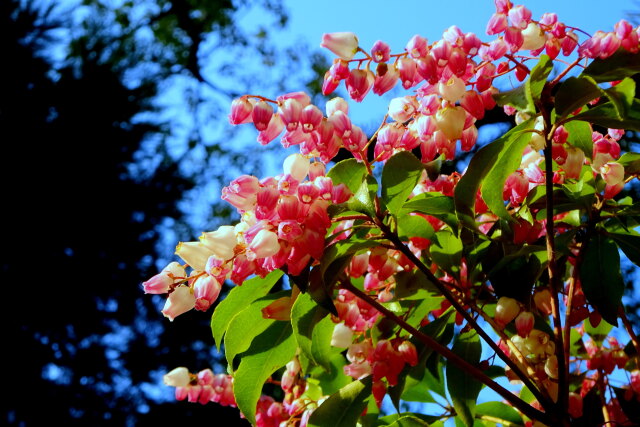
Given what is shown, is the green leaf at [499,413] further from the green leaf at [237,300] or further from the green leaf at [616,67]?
the green leaf at [616,67]

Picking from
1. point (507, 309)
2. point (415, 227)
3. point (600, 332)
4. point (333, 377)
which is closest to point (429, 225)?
point (415, 227)

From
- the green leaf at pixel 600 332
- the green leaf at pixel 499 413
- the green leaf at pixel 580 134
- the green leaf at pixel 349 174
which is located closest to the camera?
the green leaf at pixel 349 174

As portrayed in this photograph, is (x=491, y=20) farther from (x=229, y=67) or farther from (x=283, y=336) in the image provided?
(x=229, y=67)

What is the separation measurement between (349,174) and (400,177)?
2.6 inches

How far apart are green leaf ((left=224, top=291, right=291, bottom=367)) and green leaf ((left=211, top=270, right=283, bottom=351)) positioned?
24mm

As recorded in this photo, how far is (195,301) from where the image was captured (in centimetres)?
75

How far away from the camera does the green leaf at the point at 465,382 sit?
34.9 inches

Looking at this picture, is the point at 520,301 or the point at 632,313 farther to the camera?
the point at 632,313

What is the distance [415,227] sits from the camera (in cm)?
89

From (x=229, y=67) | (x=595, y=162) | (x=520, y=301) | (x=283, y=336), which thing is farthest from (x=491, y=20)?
(x=229, y=67)

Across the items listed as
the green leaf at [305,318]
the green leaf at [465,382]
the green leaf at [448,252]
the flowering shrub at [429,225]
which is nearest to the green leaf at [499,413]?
the flowering shrub at [429,225]

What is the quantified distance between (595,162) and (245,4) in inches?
266

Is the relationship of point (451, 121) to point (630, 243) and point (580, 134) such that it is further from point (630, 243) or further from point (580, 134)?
→ point (630, 243)

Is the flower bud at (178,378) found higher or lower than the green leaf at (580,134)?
higher
